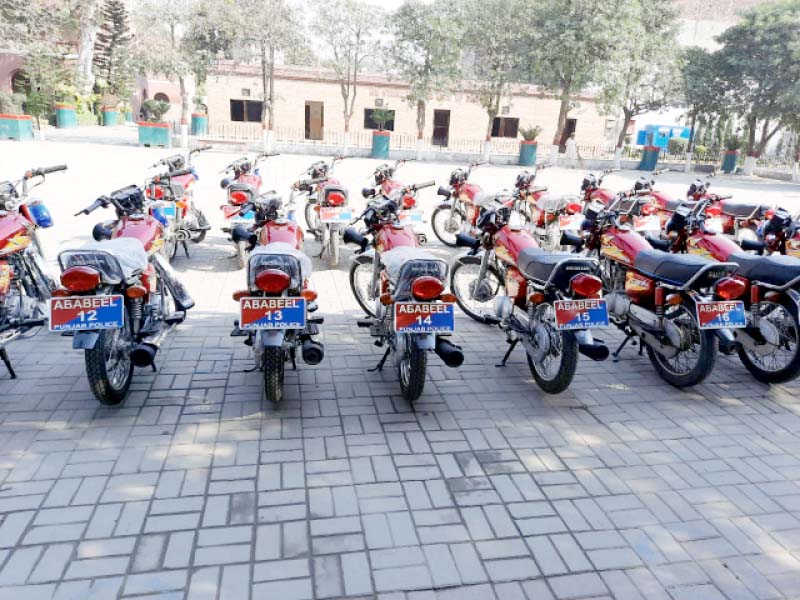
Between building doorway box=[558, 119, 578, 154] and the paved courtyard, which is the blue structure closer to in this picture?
building doorway box=[558, 119, 578, 154]

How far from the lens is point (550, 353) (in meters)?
4.21

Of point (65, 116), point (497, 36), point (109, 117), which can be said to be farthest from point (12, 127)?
point (497, 36)

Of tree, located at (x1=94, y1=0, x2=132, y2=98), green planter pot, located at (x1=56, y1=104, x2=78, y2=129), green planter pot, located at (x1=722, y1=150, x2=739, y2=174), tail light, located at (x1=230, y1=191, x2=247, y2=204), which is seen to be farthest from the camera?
tree, located at (x1=94, y1=0, x2=132, y2=98)

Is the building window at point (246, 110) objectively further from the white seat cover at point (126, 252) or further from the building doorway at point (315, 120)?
the white seat cover at point (126, 252)

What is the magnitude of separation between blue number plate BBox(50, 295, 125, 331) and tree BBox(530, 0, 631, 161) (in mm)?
22327

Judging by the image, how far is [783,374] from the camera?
4441 mm

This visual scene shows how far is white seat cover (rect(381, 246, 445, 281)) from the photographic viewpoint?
3832 mm

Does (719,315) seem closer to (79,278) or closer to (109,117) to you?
(79,278)

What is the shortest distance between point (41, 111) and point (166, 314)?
97.5 feet

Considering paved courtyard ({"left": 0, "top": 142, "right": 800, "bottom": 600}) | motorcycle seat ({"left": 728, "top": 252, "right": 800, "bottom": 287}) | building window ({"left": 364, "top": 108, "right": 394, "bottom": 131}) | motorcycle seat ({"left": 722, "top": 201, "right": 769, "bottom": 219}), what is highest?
building window ({"left": 364, "top": 108, "right": 394, "bottom": 131})

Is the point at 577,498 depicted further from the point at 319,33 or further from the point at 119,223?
the point at 319,33

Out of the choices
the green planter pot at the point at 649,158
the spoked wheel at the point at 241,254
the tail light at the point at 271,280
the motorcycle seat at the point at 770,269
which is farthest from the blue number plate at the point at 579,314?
the green planter pot at the point at 649,158

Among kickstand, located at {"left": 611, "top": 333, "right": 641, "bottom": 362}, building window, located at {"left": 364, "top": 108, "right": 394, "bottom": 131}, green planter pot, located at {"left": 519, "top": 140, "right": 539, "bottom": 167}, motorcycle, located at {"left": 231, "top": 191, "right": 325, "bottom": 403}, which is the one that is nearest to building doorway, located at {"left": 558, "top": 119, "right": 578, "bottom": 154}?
green planter pot, located at {"left": 519, "top": 140, "right": 539, "bottom": 167}

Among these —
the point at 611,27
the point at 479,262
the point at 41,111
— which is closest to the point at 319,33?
the point at 611,27
